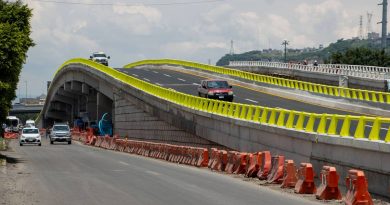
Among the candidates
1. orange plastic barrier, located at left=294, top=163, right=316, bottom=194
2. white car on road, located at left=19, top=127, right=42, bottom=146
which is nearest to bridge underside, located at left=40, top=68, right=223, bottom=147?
white car on road, located at left=19, top=127, right=42, bottom=146

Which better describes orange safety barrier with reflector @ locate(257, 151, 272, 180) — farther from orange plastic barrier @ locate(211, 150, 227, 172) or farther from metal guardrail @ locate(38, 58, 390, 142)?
orange plastic barrier @ locate(211, 150, 227, 172)

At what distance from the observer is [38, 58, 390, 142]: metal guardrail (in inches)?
683

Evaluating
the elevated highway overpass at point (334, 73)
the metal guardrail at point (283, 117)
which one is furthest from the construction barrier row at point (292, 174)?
the elevated highway overpass at point (334, 73)

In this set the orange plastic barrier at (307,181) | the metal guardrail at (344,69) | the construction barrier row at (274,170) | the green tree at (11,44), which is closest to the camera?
the construction barrier row at (274,170)

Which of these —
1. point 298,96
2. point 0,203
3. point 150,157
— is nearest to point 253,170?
point 0,203

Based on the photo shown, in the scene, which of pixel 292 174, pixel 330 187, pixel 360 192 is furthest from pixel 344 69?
pixel 360 192

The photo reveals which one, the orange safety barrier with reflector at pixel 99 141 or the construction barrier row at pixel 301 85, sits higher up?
the construction barrier row at pixel 301 85

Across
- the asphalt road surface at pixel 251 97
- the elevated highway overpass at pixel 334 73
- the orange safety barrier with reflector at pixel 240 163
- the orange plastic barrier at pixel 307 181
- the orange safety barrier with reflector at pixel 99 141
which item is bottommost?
the orange safety barrier with reflector at pixel 99 141

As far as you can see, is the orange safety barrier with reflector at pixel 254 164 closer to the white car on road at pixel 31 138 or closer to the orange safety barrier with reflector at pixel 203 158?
the orange safety barrier with reflector at pixel 203 158

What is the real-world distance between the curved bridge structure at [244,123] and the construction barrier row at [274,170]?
0.99 metres

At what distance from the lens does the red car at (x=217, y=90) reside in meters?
48.0

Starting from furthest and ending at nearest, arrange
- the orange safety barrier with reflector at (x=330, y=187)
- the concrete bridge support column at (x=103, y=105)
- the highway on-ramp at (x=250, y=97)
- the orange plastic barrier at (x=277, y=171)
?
the concrete bridge support column at (x=103, y=105) < the highway on-ramp at (x=250, y=97) < the orange plastic barrier at (x=277, y=171) < the orange safety barrier with reflector at (x=330, y=187)

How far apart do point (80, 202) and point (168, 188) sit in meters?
3.74

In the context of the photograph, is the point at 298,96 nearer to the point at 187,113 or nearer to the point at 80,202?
the point at 187,113
